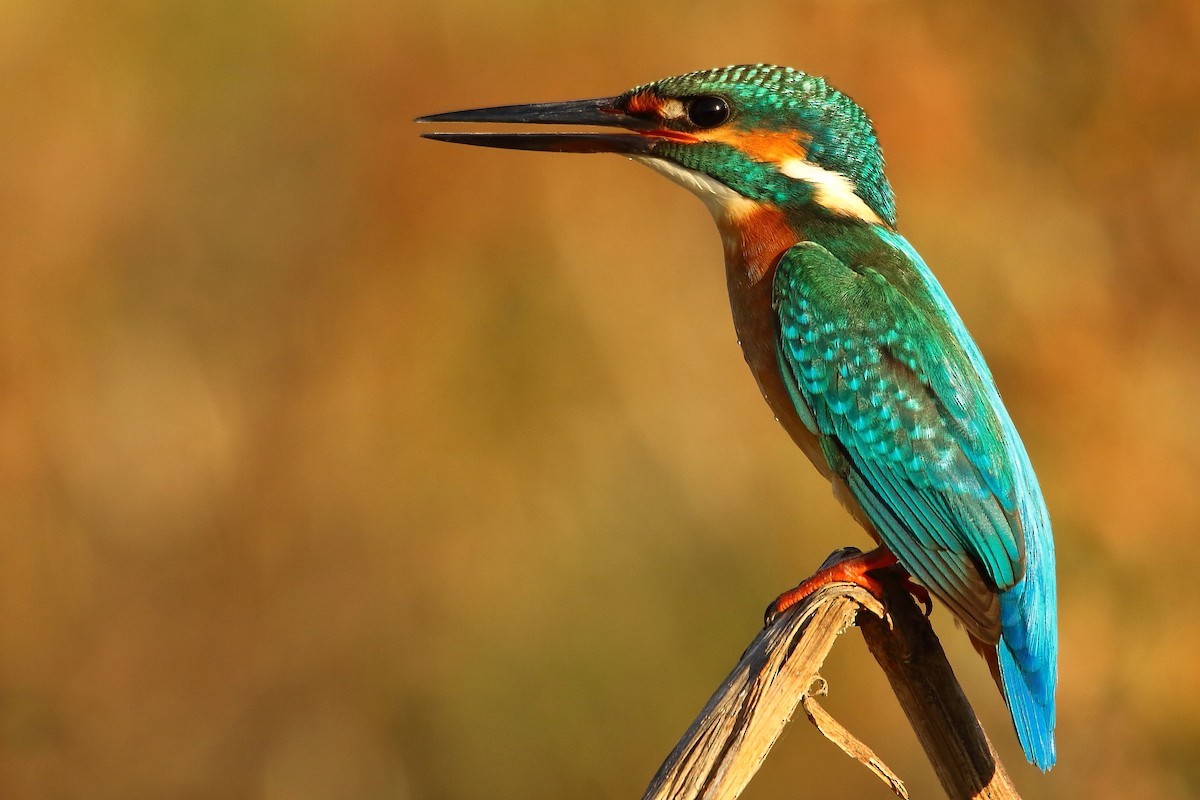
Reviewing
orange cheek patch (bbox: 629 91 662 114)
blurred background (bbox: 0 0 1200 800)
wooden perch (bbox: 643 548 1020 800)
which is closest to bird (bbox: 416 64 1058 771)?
orange cheek patch (bbox: 629 91 662 114)

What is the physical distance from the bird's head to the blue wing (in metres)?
0.18

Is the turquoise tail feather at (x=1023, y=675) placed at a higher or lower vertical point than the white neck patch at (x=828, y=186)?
lower

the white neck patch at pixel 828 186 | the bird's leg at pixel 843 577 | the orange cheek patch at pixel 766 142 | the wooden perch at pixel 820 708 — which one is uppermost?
the orange cheek patch at pixel 766 142

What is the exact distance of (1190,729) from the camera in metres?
4.18

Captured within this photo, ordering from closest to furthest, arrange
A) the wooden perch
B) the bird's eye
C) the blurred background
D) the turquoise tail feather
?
1. the wooden perch
2. the turquoise tail feather
3. the bird's eye
4. the blurred background

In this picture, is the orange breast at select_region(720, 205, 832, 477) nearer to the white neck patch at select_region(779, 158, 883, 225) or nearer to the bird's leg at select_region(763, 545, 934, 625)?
the white neck patch at select_region(779, 158, 883, 225)

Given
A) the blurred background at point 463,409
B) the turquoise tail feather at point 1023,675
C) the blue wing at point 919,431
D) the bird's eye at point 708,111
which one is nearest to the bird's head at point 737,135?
the bird's eye at point 708,111

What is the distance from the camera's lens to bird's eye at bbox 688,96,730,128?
9.54 ft

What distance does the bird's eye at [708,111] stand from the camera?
2.91 metres

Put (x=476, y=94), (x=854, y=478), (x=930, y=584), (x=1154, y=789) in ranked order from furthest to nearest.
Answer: (x=476, y=94) → (x=1154, y=789) → (x=854, y=478) → (x=930, y=584)

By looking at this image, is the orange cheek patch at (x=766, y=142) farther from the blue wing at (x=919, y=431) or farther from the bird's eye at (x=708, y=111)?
the blue wing at (x=919, y=431)

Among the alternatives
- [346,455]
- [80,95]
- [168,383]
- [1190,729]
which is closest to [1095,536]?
[1190,729]

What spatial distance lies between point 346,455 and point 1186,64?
2940mm

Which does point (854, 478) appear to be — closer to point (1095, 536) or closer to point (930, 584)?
point (930, 584)
